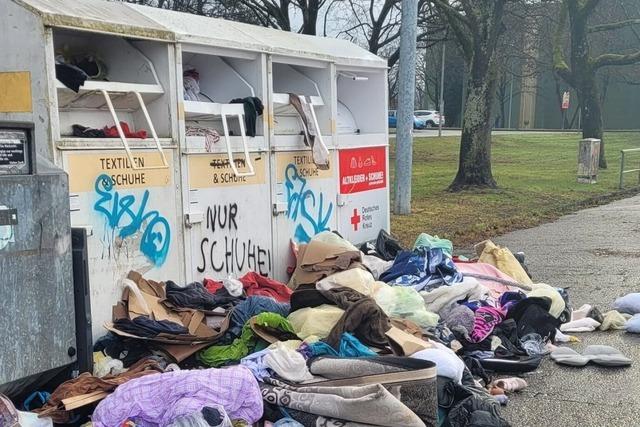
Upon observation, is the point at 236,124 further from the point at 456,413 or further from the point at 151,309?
the point at 456,413

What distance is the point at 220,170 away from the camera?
17.0 feet

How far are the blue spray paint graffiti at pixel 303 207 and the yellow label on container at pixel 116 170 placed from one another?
140 centimetres

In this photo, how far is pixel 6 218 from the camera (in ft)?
9.94

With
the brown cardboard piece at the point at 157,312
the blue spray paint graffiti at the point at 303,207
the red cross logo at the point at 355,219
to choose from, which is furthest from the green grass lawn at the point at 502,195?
the brown cardboard piece at the point at 157,312

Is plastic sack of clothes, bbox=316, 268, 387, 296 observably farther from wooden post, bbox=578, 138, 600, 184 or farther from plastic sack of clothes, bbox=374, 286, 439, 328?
wooden post, bbox=578, 138, 600, 184

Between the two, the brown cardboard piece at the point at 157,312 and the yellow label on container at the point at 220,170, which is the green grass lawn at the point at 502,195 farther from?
the brown cardboard piece at the point at 157,312

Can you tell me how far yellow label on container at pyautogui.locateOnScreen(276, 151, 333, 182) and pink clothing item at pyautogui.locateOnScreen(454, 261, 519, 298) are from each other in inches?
58.5

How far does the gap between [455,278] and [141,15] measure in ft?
10.3

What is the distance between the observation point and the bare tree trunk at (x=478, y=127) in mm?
14836

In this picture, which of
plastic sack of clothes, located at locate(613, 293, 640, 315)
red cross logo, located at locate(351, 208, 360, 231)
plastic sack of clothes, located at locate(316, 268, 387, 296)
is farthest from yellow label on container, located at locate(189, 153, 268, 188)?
plastic sack of clothes, located at locate(613, 293, 640, 315)

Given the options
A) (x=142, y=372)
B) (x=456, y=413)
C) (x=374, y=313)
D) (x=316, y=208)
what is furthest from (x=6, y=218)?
(x=316, y=208)

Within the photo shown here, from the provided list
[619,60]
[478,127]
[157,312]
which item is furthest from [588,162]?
[157,312]

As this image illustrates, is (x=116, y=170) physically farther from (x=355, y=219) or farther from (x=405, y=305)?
(x=355, y=219)

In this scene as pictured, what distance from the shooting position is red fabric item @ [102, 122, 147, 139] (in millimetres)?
4422
